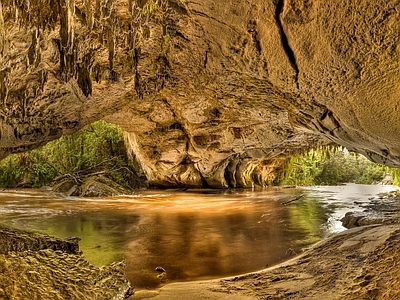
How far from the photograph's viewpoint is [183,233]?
17.7ft

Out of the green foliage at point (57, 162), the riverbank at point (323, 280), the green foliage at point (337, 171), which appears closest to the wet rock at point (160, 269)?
the riverbank at point (323, 280)

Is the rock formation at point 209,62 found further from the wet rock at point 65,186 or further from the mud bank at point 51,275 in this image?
the wet rock at point 65,186

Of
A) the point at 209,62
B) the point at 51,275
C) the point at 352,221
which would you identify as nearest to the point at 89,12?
the point at 209,62

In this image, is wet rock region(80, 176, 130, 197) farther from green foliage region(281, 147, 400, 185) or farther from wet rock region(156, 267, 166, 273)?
green foliage region(281, 147, 400, 185)

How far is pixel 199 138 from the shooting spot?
11.8 metres

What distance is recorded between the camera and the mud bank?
2467mm

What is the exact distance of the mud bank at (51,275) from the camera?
2.47 meters

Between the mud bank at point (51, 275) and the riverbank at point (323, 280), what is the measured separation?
31 centimetres

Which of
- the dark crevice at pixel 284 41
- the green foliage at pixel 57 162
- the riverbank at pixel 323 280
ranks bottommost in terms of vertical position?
the riverbank at pixel 323 280

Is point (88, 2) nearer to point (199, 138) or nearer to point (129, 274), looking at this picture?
point (129, 274)

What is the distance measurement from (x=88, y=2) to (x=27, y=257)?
283cm

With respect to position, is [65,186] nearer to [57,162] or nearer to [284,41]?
[57,162]

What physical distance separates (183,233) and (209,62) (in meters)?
2.73

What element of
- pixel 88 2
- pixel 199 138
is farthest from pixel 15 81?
pixel 199 138
